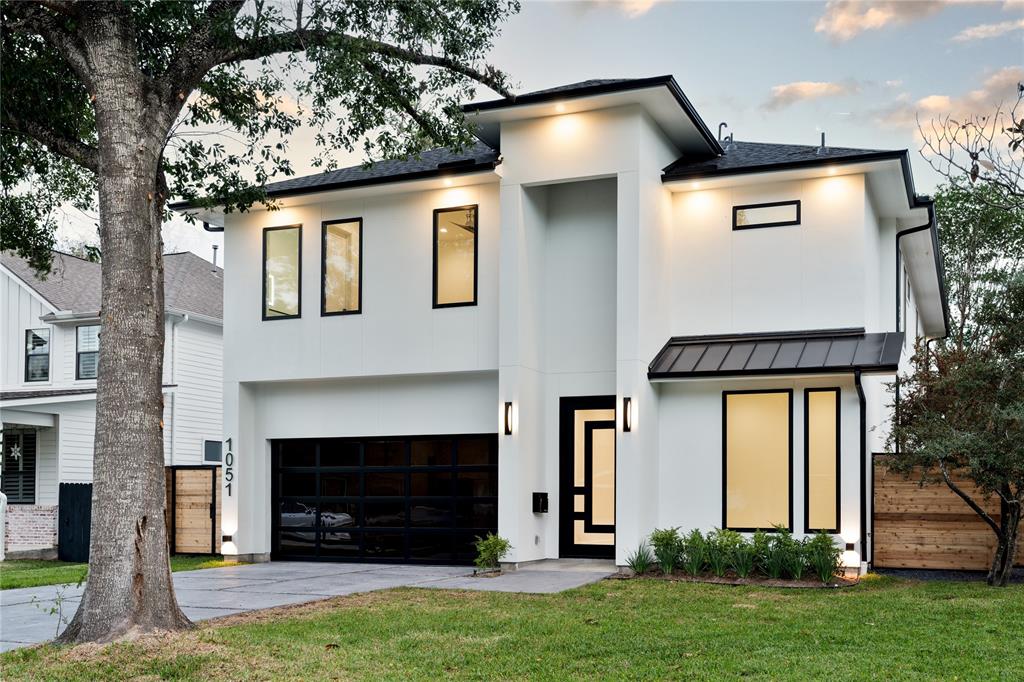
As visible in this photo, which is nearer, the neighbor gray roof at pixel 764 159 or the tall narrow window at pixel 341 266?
the neighbor gray roof at pixel 764 159

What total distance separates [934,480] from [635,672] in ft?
22.2

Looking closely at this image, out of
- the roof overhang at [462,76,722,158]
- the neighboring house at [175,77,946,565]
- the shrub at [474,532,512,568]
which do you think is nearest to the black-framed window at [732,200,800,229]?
the neighboring house at [175,77,946,565]

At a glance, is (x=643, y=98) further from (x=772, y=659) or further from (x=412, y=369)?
(x=772, y=659)

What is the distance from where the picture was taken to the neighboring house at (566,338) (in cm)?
1371

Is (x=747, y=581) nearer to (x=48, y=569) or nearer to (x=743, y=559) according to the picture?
(x=743, y=559)

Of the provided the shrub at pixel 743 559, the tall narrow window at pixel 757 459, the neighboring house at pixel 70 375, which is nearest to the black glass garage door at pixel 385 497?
the tall narrow window at pixel 757 459

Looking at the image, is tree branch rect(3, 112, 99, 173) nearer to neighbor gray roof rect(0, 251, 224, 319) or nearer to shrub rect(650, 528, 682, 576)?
shrub rect(650, 528, 682, 576)

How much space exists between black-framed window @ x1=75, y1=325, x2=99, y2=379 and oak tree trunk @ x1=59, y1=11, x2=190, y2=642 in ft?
53.6

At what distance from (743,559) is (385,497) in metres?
5.92

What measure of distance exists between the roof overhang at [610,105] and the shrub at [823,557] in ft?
20.2

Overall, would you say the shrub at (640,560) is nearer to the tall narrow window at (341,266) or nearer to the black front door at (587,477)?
the black front door at (587,477)

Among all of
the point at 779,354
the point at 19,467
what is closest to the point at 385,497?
the point at 779,354

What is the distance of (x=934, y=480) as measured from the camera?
12492 mm

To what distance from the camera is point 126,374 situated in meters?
8.65
